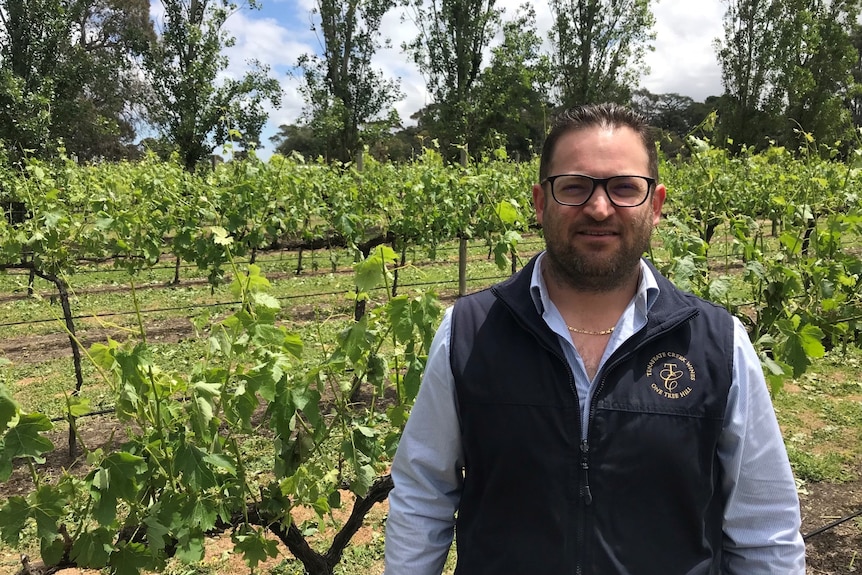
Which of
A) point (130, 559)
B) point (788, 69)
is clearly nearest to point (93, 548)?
point (130, 559)

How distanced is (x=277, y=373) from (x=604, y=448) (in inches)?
42.2

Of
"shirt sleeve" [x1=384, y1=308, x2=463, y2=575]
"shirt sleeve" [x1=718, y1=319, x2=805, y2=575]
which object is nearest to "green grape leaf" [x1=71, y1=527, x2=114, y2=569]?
"shirt sleeve" [x1=384, y1=308, x2=463, y2=575]

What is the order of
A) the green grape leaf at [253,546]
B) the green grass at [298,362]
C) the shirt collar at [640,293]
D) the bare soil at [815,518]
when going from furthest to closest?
1. the green grass at [298,362]
2. the bare soil at [815,518]
3. the green grape leaf at [253,546]
4. the shirt collar at [640,293]

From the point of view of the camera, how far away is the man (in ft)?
3.84

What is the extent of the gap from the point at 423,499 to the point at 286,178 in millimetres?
5896

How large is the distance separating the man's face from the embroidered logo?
0.18m

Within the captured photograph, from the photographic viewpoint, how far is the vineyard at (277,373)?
1.95 metres

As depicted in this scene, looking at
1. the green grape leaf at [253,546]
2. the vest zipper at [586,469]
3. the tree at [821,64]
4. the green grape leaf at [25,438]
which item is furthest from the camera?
the tree at [821,64]

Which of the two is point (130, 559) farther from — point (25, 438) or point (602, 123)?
point (602, 123)

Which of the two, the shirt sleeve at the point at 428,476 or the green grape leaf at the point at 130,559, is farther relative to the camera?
the green grape leaf at the point at 130,559

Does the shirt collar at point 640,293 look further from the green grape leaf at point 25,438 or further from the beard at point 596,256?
the green grape leaf at point 25,438

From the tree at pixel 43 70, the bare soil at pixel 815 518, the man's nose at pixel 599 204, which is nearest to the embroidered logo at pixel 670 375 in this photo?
the man's nose at pixel 599 204

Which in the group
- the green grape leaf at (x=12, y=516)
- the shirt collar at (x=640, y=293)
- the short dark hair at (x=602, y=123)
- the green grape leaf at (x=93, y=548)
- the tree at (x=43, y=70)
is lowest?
the green grape leaf at (x=93, y=548)

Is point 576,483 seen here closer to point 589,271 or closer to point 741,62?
point 589,271
